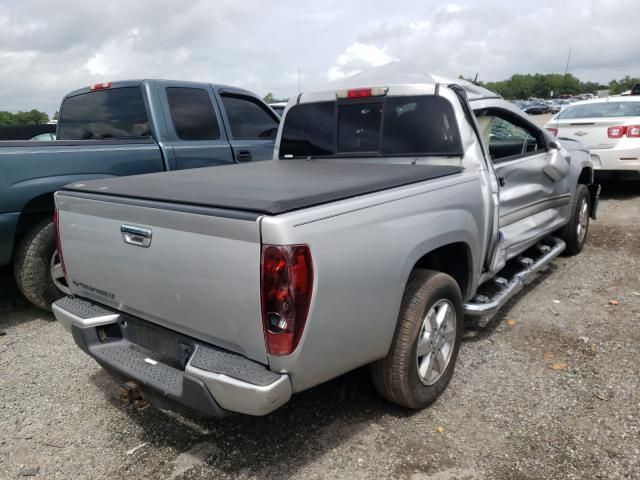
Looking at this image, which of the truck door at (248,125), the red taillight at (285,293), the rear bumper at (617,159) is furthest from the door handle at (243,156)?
the rear bumper at (617,159)

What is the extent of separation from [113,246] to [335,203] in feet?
3.77

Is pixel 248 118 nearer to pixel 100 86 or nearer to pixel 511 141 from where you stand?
pixel 100 86

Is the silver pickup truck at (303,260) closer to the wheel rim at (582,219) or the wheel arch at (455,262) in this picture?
the wheel arch at (455,262)

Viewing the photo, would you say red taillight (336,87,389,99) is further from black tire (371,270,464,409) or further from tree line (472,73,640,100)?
tree line (472,73,640,100)

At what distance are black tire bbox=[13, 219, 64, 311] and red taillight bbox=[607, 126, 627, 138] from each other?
7940mm

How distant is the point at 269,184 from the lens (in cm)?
272

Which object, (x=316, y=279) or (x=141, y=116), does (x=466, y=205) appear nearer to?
(x=316, y=279)

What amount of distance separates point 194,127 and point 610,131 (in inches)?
256

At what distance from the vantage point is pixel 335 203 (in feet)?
7.66

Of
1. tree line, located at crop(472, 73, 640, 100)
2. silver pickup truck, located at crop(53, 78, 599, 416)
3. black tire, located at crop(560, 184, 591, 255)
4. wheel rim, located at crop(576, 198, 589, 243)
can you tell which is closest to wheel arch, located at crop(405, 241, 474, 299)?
silver pickup truck, located at crop(53, 78, 599, 416)

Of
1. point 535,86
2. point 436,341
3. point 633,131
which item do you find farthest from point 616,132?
point 535,86

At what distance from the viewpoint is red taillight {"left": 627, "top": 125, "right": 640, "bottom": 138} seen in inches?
323

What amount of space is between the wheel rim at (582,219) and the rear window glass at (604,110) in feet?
11.4

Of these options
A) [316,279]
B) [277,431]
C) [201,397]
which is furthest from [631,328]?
[201,397]
